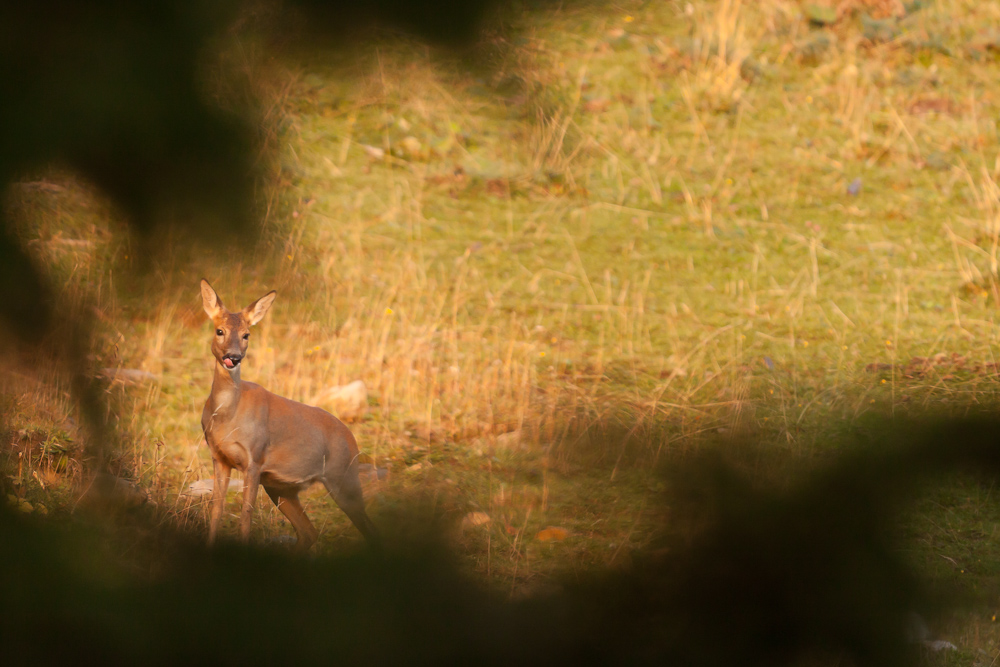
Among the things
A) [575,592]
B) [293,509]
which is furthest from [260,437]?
[575,592]

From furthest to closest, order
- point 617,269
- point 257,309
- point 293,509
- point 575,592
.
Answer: point 617,269, point 293,509, point 257,309, point 575,592

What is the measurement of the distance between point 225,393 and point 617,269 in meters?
3.44

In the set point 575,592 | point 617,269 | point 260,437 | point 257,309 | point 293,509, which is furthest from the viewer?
point 617,269

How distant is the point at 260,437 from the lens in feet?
10.9

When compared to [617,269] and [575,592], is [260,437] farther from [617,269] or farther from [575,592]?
[617,269]

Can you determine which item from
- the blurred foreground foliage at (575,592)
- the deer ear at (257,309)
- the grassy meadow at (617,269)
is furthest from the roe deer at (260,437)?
the blurred foreground foliage at (575,592)

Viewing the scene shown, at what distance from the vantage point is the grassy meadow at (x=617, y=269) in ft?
12.8

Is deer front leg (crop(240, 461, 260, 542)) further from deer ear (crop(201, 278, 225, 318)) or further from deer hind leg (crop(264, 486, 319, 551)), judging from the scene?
deer ear (crop(201, 278, 225, 318))

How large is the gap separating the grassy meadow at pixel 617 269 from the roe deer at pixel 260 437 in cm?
20

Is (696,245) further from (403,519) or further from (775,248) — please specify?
(403,519)

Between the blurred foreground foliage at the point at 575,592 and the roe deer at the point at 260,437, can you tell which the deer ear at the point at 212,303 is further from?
the blurred foreground foliage at the point at 575,592

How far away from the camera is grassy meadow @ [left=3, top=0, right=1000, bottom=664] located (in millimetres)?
3898

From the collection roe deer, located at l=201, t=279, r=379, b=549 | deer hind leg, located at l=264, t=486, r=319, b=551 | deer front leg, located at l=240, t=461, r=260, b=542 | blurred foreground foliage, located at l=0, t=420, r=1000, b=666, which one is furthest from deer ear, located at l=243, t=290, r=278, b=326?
blurred foreground foliage, located at l=0, t=420, r=1000, b=666

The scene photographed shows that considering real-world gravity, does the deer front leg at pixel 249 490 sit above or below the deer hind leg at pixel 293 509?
above
